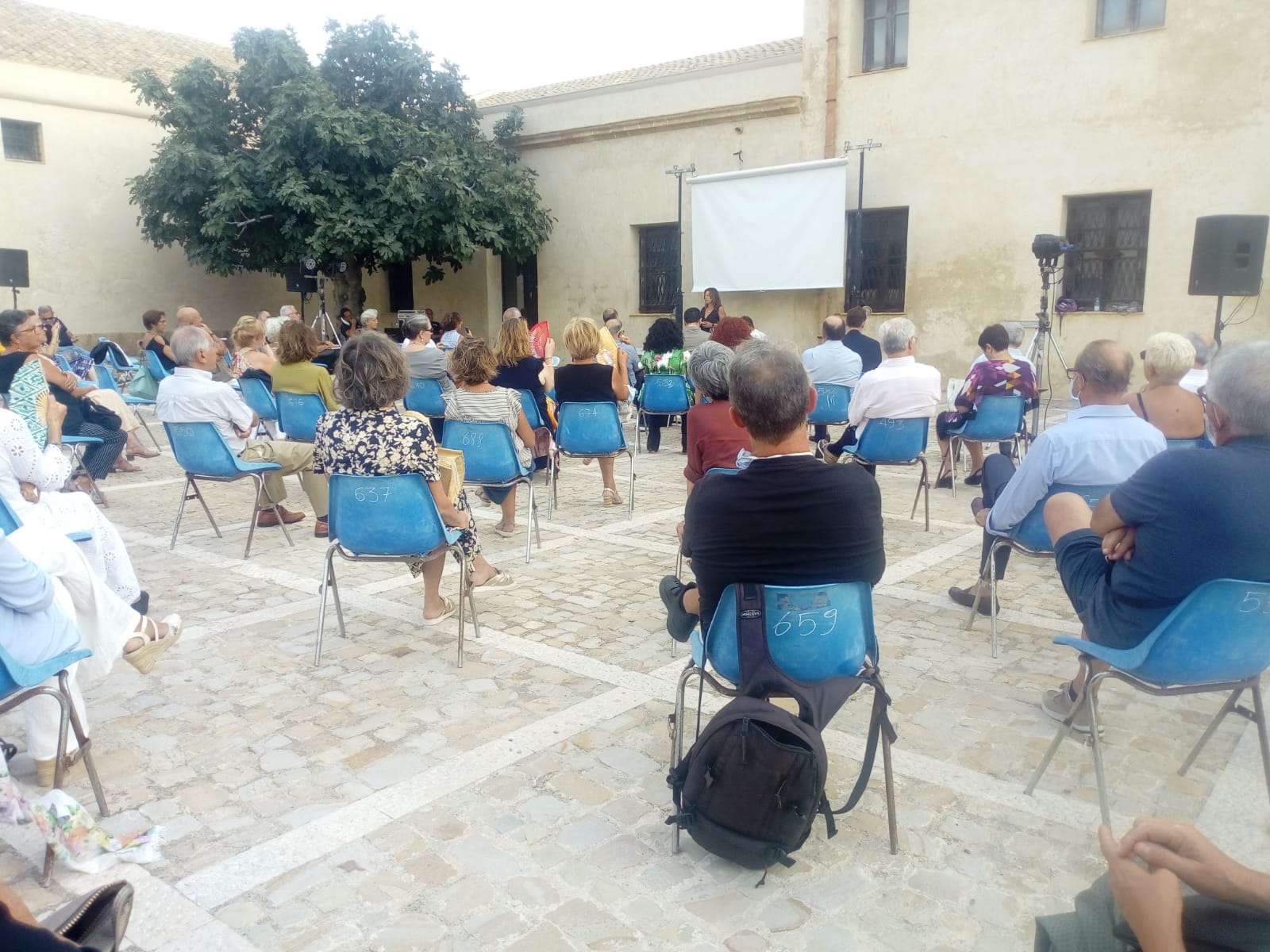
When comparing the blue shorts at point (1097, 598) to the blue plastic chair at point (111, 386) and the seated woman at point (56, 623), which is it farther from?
the blue plastic chair at point (111, 386)

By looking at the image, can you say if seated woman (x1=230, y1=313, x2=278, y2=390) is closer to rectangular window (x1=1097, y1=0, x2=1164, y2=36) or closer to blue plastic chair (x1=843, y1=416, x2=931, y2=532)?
blue plastic chair (x1=843, y1=416, x2=931, y2=532)

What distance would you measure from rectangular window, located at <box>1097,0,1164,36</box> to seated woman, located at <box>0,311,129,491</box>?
12.8m

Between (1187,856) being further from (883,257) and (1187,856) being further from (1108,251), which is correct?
(883,257)

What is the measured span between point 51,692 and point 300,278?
54.7 ft

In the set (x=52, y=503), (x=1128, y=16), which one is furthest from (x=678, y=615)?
(x=1128, y=16)

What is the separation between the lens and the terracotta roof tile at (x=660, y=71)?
16.6 metres

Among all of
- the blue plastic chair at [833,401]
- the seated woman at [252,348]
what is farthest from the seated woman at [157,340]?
the blue plastic chair at [833,401]

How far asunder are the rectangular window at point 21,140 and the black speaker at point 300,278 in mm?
5277

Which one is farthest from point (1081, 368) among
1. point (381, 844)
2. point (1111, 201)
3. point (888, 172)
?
point (888, 172)

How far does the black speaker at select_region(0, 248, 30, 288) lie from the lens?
14305 millimetres

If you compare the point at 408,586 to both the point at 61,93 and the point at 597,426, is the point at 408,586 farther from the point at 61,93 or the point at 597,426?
the point at 61,93

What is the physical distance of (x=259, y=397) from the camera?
24.7 feet

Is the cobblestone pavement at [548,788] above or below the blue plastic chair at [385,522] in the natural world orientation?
below

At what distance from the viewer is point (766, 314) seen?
16594 millimetres
